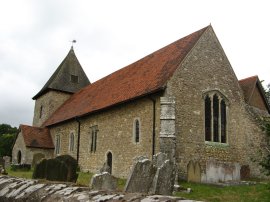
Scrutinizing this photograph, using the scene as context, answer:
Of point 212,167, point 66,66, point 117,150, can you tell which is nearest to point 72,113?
point 117,150

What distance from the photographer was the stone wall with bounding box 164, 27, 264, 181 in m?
17.5

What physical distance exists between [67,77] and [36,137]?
8294 millimetres

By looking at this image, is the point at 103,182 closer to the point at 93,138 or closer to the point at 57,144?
the point at 93,138

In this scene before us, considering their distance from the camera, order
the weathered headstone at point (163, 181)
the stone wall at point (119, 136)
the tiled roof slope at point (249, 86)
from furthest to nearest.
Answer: the tiled roof slope at point (249, 86), the stone wall at point (119, 136), the weathered headstone at point (163, 181)

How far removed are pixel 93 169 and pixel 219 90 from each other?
9.15 meters

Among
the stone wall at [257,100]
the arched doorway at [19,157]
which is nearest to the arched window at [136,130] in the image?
the stone wall at [257,100]

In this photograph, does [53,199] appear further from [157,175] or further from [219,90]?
[219,90]

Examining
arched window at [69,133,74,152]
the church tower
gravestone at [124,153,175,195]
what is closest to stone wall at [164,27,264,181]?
gravestone at [124,153,175,195]

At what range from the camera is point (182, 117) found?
17.6 metres

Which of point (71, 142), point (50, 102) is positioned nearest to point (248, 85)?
point (71, 142)

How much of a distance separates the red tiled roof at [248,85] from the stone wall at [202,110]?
1133 millimetres

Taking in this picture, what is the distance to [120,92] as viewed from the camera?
21.8 m

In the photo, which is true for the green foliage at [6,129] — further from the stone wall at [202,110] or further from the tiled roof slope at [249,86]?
the stone wall at [202,110]

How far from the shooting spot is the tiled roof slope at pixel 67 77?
111 feet
